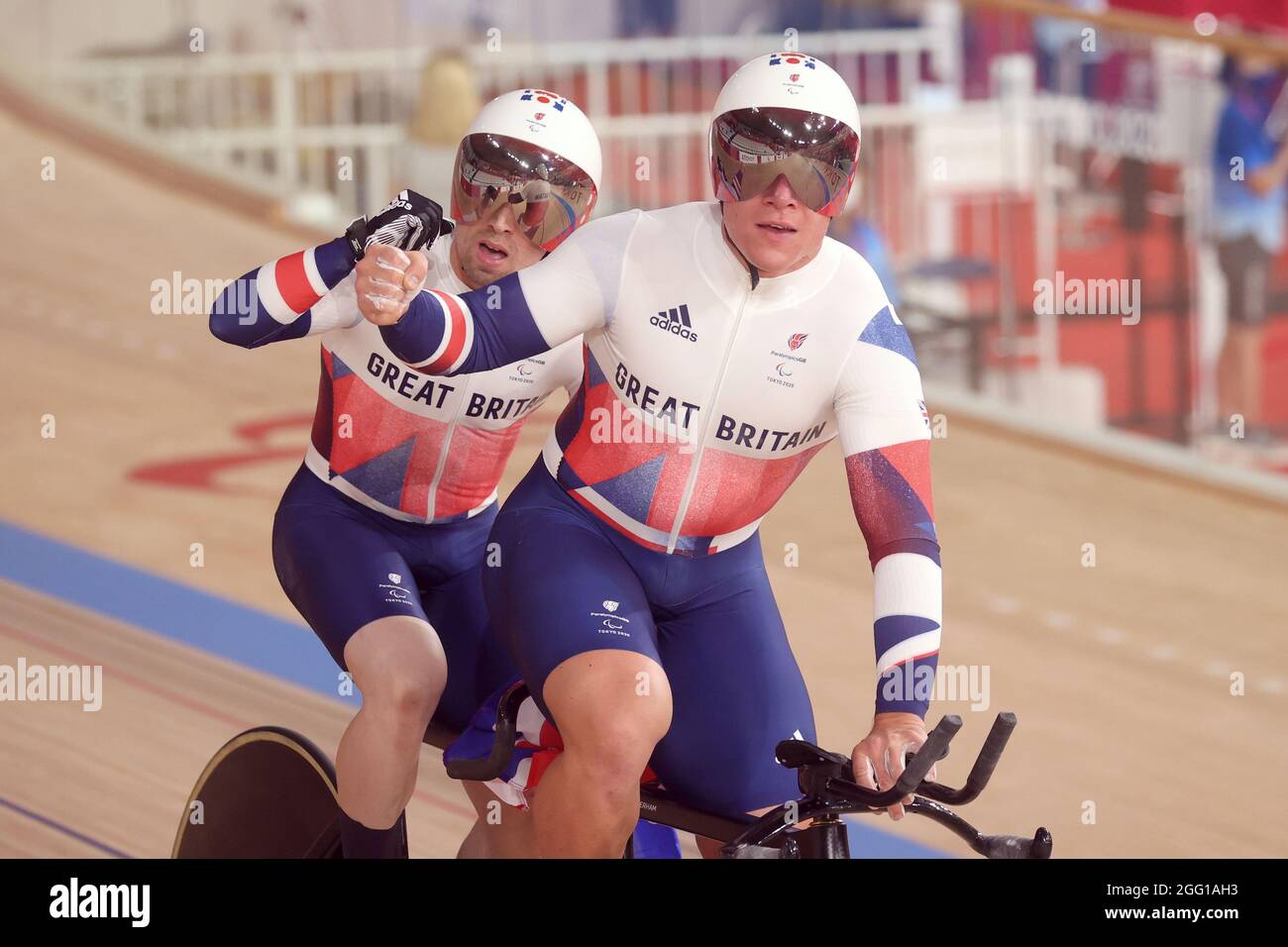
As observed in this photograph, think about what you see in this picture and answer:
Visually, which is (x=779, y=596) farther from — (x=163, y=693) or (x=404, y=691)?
(x=404, y=691)

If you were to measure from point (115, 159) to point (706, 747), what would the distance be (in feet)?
26.9

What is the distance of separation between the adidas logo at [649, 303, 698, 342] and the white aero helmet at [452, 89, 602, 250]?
0.35m

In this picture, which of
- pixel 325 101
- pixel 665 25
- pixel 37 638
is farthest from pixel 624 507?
pixel 665 25

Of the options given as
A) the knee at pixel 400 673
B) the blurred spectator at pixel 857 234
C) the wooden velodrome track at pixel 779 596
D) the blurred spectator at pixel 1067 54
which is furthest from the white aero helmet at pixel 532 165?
the blurred spectator at pixel 1067 54

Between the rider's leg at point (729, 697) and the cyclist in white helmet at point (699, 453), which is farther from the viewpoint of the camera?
the rider's leg at point (729, 697)

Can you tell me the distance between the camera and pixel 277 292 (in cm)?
284

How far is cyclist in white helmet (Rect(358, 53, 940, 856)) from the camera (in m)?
2.45

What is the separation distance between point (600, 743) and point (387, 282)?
67cm

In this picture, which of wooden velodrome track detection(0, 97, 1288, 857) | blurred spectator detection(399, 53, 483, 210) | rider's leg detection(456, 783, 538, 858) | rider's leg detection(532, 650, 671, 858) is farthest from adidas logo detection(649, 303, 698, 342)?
blurred spectator detection(399, 53, 483, 210)

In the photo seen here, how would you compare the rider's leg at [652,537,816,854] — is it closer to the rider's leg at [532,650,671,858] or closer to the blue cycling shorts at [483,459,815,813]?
the blue cycling shorts at [483,459,815,813]

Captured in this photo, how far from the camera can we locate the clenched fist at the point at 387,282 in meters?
2.45

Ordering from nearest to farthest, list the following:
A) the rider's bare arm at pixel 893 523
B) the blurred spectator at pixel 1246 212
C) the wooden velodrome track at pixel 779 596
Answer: the rider's bare arm at pixel 893 523 < the wooden velodrome track at pixel 779 596 < the blurred spectator at pixel 1246 212

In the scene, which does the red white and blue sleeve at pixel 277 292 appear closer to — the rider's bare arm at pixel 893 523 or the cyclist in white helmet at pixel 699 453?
the cyclist in white helmet at pixel 699 453
